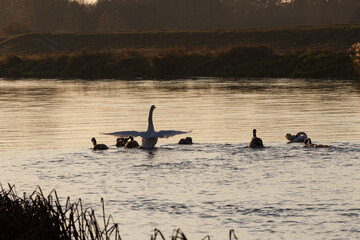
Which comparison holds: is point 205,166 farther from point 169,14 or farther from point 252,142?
point 169,14

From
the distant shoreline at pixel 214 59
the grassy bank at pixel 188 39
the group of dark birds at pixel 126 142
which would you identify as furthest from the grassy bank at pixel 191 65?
the group of dark birds at pixel 126 142

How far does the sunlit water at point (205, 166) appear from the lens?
1346 cm

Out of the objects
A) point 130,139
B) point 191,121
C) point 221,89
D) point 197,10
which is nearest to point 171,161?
point 130,139

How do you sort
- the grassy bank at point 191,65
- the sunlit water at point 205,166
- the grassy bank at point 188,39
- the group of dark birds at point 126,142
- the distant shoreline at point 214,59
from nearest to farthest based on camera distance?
the sunlit water at point 205,166
the group of dark birds at point 126,142
the grassy bank at point 191,65
the distant shoreline at point 214,59
the grassy bank at point 188,39

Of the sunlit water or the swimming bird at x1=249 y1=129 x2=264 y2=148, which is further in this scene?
the swimming bird at x1=249 y1=129 x2=264 y2=148

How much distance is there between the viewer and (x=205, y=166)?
61.4ft

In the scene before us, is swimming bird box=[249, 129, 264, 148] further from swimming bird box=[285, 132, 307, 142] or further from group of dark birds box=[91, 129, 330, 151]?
swimming bird box=[285, 132, 307, 142]

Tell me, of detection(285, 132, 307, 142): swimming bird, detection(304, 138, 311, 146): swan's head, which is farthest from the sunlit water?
detection(285, 132, 307, 142): swimming bird

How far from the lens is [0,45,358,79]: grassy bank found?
6072 centimetres

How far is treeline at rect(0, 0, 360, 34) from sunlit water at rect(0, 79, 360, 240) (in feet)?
358

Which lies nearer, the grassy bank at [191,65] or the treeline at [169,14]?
the grassy bank at [191,65]

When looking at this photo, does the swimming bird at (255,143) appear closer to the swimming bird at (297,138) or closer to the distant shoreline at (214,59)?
the swimming bird at (297,138)

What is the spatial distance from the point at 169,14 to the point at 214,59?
8481 centimetres

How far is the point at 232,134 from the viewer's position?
80.6 feet
